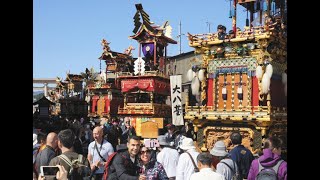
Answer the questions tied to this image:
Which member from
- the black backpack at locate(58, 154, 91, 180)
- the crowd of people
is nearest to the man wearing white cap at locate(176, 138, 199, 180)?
the crowd of people

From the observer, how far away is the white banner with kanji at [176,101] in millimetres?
9430

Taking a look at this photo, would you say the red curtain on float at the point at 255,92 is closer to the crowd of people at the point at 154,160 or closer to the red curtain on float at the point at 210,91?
the red curtain on float at the point at 210,91

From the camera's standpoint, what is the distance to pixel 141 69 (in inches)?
486

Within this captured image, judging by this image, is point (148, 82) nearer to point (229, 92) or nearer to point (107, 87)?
point (107, 87)

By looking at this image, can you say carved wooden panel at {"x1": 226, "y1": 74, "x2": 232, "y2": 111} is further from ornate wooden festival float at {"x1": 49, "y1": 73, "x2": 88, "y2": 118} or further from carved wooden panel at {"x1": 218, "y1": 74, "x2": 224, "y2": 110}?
ornate wooden festival float at {"x1": 49, "y1": 73, "x2": 88, "y2": 118}

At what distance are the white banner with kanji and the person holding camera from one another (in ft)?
9.41

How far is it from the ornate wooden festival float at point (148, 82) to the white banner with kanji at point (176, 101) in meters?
1.36

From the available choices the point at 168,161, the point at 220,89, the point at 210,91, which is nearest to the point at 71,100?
the point at 210,91

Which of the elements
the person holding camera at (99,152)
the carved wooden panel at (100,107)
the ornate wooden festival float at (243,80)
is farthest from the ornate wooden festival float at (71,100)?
the person holding camera at (99,152)

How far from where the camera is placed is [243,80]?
10.4 m

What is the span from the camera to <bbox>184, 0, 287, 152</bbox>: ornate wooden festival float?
9.68 metres

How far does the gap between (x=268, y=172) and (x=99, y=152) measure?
311 cm
